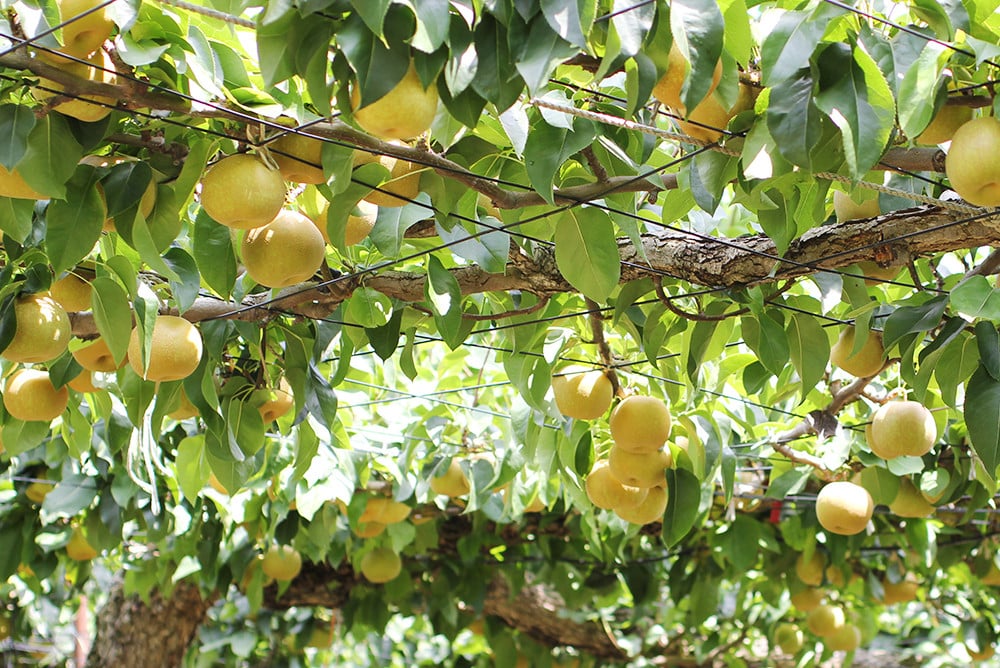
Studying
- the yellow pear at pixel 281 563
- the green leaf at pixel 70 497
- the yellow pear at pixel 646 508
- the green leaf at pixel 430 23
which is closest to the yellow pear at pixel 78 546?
the green leaf at pixel 70 497

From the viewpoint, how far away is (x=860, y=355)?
1.90 m

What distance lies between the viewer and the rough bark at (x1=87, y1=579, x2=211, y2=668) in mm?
4562

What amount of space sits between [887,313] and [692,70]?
95cm

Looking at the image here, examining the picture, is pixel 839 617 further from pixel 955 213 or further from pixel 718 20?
pixel 718 20

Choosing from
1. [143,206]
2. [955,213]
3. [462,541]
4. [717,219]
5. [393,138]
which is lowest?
[462,541]

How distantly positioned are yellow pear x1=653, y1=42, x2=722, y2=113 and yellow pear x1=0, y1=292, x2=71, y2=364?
1.00 meters

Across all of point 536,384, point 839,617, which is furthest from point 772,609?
point 536,384

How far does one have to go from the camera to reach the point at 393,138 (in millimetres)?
1180

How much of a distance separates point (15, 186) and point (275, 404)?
2.60 ft

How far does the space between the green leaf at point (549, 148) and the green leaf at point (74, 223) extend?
611 mm

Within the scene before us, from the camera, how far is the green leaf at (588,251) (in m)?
1.59

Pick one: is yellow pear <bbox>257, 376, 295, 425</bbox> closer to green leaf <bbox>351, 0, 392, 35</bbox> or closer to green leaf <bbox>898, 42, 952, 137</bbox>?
green leaf <bbox>351, 0, 392, 35</bbox>

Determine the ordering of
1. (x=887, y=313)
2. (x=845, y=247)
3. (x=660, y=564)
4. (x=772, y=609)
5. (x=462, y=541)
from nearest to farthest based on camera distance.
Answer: (x=845, y=247) < (x=887, y=313) < (x=462, y=541) < (x=660, y=564) < (x=772, y=609)

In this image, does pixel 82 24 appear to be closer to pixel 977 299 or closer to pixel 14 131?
pixel 14 131
